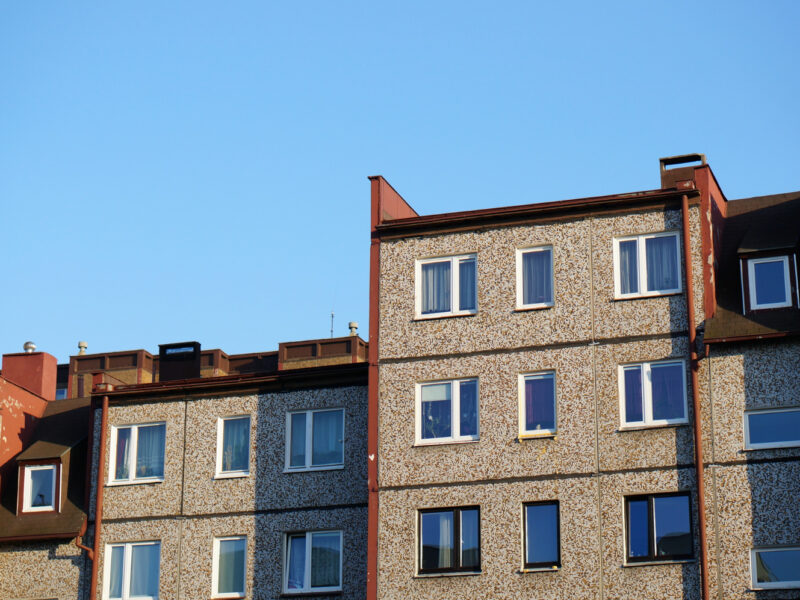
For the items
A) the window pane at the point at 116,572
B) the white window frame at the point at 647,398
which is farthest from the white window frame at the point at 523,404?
the window pane at the point at 116,572

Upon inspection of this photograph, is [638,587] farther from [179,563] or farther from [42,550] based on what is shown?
[42,550]

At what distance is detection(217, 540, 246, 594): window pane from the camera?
35.3 meters

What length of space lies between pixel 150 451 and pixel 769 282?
657 inches

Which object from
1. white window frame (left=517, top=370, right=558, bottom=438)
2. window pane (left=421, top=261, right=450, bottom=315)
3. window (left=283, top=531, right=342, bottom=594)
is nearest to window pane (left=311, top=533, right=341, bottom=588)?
window (left=283, top=531, right=342, bottom=594)

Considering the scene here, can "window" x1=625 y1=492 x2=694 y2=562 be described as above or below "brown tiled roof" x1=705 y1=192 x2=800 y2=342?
below

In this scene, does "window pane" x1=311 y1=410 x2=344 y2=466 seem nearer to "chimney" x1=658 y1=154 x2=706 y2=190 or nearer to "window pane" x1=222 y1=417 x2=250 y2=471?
"window pane" x1=222 y1=417 x2=250 y2=471

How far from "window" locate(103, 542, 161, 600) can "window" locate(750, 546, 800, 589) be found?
15293mm

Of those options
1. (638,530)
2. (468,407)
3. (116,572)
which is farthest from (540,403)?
(116,572)

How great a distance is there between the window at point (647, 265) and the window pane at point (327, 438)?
8.11m

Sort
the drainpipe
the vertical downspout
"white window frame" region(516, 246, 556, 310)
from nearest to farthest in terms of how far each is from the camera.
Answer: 1. the drainpipe
2. "white window frame" region(516, 246, 556, 310)
3. the vertical downspout

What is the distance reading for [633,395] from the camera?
104ft

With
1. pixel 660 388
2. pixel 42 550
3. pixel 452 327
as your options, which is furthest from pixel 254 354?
pixel 660 388

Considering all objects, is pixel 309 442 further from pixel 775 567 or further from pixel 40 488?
pixel 775 567

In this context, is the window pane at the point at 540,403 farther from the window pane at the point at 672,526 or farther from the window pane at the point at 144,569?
the window pane at the point at 144,569
